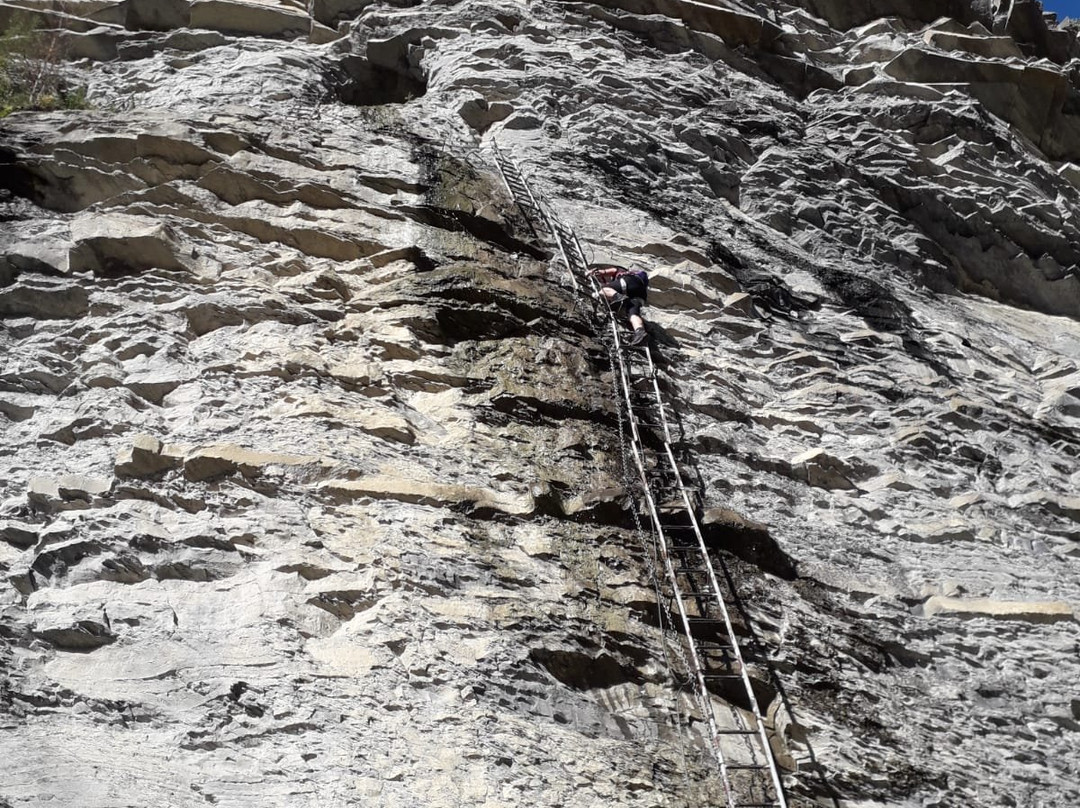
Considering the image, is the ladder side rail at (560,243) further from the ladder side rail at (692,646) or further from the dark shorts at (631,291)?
the ladder side rail at (692,646)

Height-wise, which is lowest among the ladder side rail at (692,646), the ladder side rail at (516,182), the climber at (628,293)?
the ladder side rail at (692,646)

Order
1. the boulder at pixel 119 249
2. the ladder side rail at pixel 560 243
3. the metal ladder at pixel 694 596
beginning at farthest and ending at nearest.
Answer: the ladder side rail at pixel 560 243, the boulder at pixel 119 249, the metal ladder at pixel 694 596

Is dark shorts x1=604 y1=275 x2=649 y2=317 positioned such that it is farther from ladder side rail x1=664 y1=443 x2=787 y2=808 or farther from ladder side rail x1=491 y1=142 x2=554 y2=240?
ladder side rail x1=664 y1=443 x2=787 y2=808

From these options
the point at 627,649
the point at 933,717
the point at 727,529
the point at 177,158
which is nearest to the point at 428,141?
the point at 177,158

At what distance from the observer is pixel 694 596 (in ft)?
24.2

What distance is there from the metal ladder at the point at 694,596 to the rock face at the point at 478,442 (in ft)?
0.59

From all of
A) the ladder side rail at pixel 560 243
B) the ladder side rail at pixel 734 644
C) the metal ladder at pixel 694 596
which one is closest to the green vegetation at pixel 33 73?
the ladder side rail at pixel 560 243

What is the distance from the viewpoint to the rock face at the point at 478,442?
19.7ft

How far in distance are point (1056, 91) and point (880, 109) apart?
5.79m

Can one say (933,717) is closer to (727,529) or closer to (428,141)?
(727,529)

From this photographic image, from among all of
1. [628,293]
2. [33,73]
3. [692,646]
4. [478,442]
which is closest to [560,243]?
[628,293]

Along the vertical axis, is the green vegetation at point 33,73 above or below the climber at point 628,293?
above

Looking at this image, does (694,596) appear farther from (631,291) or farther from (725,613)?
(631,291)

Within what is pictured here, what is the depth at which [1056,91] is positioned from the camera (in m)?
20.8
